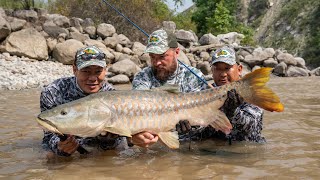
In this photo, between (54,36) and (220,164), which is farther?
(54,36)

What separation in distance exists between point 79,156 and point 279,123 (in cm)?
383

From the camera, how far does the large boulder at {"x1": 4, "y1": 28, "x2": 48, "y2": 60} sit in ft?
53.5

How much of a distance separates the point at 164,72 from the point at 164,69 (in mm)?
61

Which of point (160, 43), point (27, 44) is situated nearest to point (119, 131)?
point (160, 43)

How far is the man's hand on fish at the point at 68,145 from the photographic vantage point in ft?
14.4

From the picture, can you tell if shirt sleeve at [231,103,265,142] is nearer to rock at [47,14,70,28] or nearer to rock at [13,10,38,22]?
rock at [47,14,70,28]

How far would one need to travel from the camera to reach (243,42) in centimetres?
2908

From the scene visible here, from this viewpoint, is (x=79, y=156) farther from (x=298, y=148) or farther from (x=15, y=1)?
(x=15, y=1)

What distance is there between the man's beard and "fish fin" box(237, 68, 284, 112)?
151 centimetres

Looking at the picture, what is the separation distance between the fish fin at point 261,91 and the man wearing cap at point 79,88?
5.49 feet

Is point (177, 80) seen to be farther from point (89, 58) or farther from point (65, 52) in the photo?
point (65, 52)

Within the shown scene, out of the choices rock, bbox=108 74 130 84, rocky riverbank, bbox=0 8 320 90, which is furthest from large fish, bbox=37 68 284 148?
rock, bbox=108 74 130 84

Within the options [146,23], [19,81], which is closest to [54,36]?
[19,81]

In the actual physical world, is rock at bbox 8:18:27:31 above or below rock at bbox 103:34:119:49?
above
